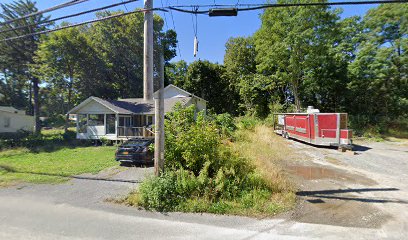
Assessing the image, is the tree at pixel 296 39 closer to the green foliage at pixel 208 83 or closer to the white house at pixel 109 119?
the green foliage at pixel 208 83

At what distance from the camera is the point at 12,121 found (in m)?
26.0

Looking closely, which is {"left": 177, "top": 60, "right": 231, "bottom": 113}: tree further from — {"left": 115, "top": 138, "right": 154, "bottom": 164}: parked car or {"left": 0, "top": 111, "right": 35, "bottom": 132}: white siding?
{"left": 115, "top": 138, "right": 154, "bottom": 164}: parked car

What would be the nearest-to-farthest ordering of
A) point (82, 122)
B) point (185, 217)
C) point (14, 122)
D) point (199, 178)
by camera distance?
point (185, 217)
point (199, 178)
point (82, 122)
point (14, 122)

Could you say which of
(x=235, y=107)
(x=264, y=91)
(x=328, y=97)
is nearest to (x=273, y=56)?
(x=264, y=91)

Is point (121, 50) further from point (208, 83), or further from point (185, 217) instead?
point (185, 217)

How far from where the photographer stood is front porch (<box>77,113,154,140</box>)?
18766 millimetres

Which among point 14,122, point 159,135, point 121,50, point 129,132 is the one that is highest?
point 121,50

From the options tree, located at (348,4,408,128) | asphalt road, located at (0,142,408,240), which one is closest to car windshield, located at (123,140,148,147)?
asphalt road, located at (0,142,408,240)

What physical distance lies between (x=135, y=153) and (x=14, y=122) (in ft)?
85.0

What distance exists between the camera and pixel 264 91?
100 feet

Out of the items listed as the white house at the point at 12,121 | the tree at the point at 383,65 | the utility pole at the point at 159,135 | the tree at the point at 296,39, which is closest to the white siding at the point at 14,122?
the white house at the point at 12,121

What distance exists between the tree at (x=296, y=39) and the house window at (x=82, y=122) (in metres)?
20.3

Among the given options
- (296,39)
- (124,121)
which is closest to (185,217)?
(124,121)

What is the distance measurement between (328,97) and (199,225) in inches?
1131
